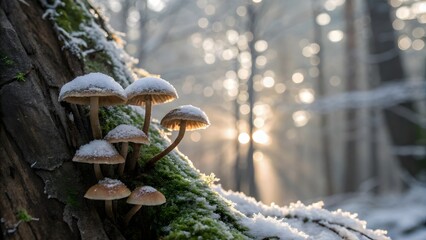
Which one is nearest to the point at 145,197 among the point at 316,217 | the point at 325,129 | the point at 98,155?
the point at 98,155

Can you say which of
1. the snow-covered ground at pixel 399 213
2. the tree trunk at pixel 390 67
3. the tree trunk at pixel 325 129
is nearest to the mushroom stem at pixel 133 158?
the snow-covered ground at pixel 399 213

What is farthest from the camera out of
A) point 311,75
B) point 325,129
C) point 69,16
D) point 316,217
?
point 311,75

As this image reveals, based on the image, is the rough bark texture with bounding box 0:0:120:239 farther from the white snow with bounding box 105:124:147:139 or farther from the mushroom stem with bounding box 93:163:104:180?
the white snow with bounding box 105:124:147:139

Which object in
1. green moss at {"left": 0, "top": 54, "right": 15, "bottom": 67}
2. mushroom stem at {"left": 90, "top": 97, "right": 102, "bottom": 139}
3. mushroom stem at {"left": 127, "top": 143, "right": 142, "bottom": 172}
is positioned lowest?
mushroom stem at {"left": 127, "top": 143, "right": 142, "bottom": 172}

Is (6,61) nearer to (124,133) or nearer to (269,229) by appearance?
(124,133)

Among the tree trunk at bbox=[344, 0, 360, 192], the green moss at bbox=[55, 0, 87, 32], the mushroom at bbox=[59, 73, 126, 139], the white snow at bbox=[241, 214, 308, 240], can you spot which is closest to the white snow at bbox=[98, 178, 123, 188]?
the mushroom at bbox=[59, 73, 126, 139]

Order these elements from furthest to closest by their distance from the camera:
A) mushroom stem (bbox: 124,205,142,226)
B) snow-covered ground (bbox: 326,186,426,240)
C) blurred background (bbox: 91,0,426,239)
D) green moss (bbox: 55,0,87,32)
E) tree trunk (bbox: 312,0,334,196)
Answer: tree trunk (bbox: 312,0,334,196)
blurred background (bbox: 91,0,426,239)
snow-covered ground (bbox: 326,186,426,240)
green moss (bbox: 55,0,87,32)
mushroom stem (bbox: 124,205,142,226)

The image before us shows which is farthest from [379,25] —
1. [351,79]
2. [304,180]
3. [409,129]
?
[304,180]
